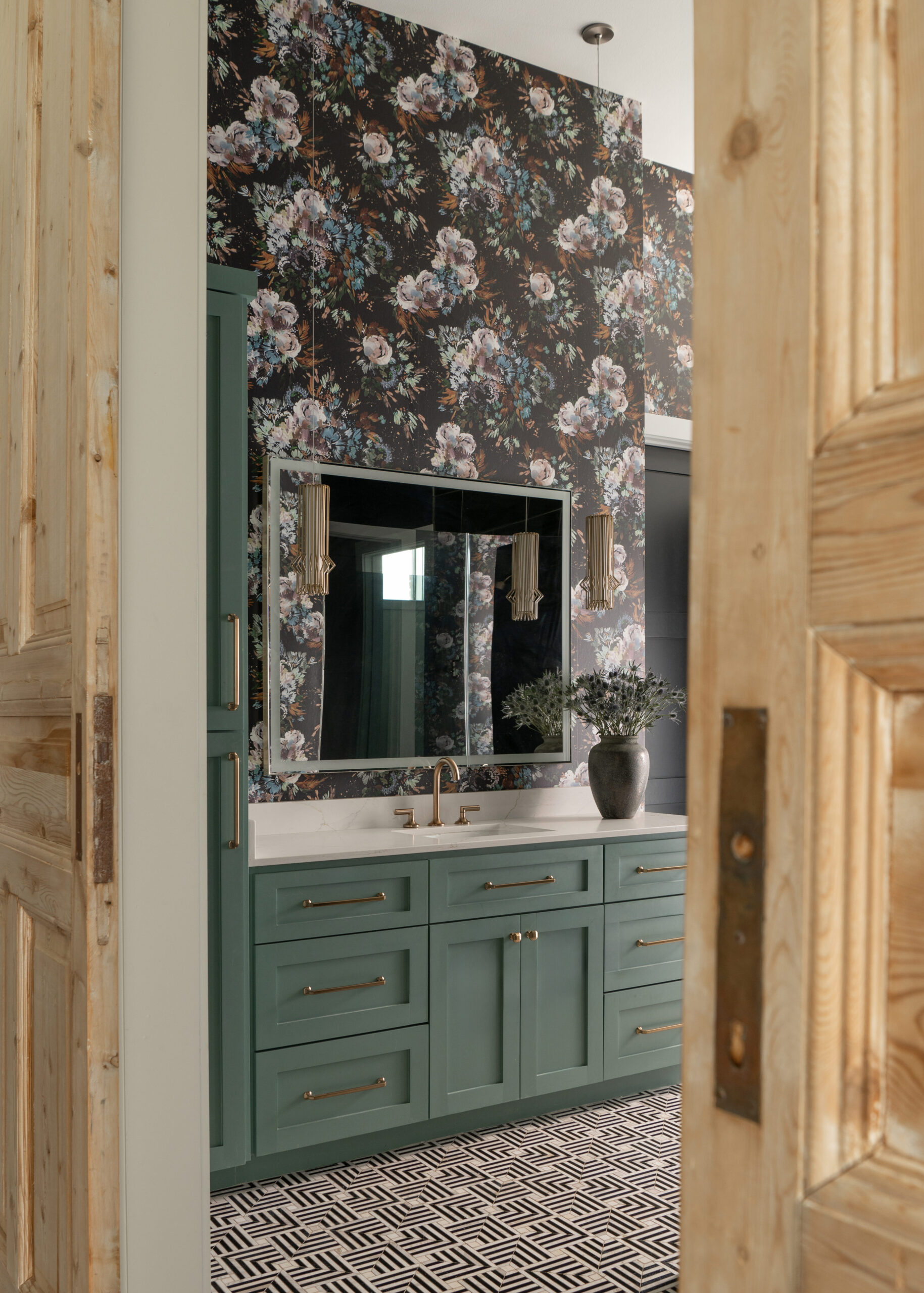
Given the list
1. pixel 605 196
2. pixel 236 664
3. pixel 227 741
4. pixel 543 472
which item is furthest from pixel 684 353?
pixel 227 741

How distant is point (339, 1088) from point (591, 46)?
3611 mm

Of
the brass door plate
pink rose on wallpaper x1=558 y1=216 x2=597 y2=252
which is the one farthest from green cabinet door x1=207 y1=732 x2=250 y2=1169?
pink rose on wallpaper x1=558 y1=216 x2=597 y2=252

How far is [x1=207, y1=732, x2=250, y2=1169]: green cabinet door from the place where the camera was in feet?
8.71

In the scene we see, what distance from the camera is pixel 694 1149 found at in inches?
19.7

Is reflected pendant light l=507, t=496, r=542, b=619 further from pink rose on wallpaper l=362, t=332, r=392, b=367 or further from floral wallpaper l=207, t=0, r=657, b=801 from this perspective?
pink rose on wallpaper l=362, t=332, r=392, b=367

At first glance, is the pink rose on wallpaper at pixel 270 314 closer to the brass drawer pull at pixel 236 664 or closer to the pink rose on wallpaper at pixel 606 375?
the brass drawer pull at pixel 236 664

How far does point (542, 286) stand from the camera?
399 cm

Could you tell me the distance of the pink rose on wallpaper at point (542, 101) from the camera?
3984 mm

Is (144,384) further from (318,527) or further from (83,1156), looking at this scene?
(318,527)

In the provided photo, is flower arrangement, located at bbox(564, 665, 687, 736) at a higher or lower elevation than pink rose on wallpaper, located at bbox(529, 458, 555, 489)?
lower

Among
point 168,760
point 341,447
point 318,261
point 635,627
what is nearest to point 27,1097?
point 168,760

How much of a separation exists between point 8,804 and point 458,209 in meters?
2.90

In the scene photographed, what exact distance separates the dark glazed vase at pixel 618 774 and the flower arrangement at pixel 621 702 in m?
0.04

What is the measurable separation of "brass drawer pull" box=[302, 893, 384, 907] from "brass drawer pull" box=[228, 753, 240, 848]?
0.27m
